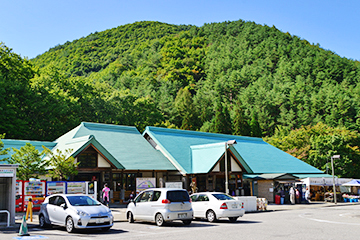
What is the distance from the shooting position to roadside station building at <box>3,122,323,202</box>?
91.8 feet

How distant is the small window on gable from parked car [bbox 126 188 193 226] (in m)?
10.7

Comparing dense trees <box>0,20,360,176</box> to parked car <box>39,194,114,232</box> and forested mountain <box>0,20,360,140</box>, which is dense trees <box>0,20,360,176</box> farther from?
parked car <box>39,194,114,232</box>

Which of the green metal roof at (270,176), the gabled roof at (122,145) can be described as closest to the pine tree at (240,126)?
the green metal roof at (270,176)

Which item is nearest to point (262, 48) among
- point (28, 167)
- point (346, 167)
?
point (346, 167)

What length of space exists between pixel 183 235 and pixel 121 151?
18.9 metres

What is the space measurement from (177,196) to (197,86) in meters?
99.5

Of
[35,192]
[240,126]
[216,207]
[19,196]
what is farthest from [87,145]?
[240,126]

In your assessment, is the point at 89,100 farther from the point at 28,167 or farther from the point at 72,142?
the point at 28,167

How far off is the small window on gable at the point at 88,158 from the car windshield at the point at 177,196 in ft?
40.3

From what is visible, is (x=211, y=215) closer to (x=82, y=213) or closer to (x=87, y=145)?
(x=82, y=213)

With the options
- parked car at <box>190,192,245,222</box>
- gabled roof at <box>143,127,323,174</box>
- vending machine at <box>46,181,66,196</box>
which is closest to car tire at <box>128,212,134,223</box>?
parked car at <box>190,192,245,222</box>

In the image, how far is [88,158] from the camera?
27125 mm

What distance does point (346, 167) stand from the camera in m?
50.4

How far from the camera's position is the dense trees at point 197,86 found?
4600cm
